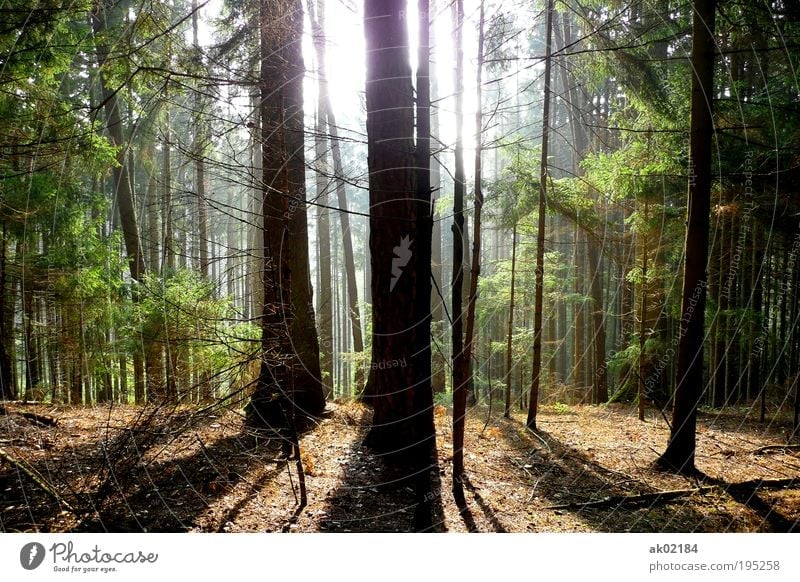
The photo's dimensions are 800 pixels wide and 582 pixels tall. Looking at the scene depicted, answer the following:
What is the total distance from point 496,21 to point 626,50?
8.01 feet

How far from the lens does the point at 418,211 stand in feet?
15.2

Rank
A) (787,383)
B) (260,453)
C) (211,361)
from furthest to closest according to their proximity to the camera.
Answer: (787,383) < (211,361) < (260,453)

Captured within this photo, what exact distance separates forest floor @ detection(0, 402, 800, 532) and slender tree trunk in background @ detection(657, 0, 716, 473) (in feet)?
1.61

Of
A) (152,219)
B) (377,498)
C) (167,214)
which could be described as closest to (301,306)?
(167,214)

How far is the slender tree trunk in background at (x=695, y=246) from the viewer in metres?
5.58

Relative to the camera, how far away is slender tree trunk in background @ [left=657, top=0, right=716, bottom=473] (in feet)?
18.3

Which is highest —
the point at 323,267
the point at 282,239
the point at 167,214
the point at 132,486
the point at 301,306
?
the point at 323,267

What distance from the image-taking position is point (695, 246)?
5730mm

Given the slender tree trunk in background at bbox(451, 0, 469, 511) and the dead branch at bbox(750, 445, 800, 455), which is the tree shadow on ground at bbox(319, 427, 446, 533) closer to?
the slender tree trunk in background at bbox(451, 0, 469, 511)

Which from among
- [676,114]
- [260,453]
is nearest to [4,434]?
[260,453]

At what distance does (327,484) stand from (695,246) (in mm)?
5111

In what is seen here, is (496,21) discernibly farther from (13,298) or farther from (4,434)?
(13,298)

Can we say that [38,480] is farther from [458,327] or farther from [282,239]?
[458,327]

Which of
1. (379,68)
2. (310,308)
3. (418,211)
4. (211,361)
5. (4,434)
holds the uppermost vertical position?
(379,68)
